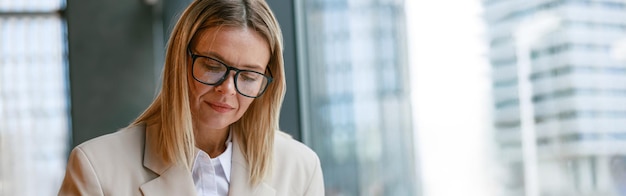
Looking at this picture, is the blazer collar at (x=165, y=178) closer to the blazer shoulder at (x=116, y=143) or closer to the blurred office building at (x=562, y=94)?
the blazer shoulder at (x=116, y=143)

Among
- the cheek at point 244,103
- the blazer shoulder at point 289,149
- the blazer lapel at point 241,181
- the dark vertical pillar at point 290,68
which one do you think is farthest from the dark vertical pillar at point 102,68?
the cheek at point 244,103

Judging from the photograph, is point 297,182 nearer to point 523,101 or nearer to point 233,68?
point 233,68

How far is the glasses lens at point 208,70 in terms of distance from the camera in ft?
5.91

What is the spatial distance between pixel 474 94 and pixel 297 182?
2.04 feet

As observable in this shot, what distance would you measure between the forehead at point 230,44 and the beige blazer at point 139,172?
230mm

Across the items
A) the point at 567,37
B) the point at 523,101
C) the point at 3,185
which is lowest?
the point at 3,185

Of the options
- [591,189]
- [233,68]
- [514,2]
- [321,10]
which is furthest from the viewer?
[321,10]

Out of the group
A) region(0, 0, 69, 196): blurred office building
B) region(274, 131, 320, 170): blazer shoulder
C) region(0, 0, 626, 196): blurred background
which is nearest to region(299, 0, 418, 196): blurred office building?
region(0, 0, 626, 196): blurred background

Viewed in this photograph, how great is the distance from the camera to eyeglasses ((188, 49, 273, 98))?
1.80 metres

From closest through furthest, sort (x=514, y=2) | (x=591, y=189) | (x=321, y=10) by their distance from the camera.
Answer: (x=591, y=189) → (x=514, y=2) → (x=321, y=10)

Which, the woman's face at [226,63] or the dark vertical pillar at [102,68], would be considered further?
the dark vertical pillar at [102,68]

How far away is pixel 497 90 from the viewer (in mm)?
2369

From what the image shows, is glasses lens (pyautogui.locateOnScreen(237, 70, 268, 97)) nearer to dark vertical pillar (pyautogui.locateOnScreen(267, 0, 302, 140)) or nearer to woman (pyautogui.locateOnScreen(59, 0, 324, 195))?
woman (pyautogui.locateOnScreen(59, 0, 324, 195))

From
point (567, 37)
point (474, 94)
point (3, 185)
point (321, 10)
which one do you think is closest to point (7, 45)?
point (3, 185)
